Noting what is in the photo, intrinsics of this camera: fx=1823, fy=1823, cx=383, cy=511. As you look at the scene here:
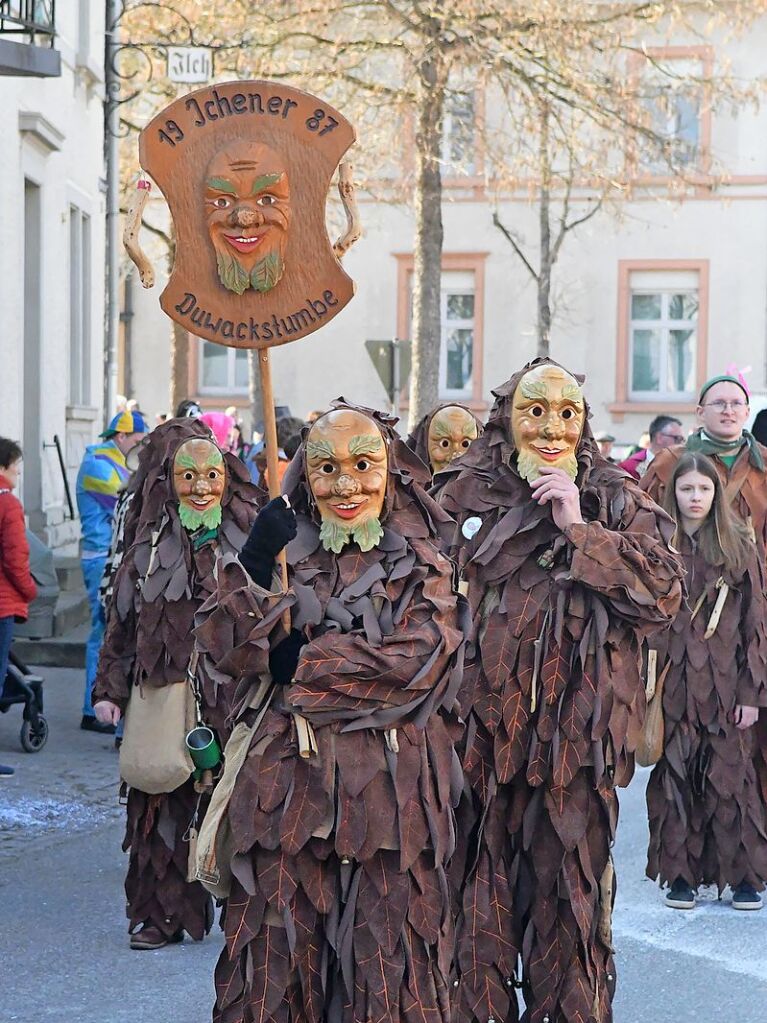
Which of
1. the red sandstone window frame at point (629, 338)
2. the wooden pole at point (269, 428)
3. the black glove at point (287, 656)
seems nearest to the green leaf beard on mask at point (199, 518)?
the wooden pole at point (269, 428)

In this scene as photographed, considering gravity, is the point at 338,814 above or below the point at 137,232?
below

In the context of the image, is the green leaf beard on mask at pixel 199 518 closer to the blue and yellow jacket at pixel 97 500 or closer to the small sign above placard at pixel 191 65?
the blue and yellow jacket at pixel 97 500

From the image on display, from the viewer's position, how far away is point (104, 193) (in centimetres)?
2012

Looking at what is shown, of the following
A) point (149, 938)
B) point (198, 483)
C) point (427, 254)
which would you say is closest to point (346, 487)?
point (198, 483)

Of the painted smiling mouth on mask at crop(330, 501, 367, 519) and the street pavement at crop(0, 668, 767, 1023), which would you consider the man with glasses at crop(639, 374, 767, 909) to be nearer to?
the street pavement at crop(0, 668, 767, 1023)

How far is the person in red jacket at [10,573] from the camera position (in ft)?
31.0

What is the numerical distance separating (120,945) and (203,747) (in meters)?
0.96

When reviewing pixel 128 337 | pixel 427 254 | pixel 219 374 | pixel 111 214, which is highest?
pixel 111 214

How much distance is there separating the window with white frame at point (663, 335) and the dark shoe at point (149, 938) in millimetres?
26383

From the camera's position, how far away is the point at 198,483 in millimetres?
6422

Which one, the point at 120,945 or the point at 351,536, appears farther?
the point at 120,945

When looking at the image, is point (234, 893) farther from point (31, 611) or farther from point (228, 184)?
point (31, 611)

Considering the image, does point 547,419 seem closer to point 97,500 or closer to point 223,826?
point 223,826

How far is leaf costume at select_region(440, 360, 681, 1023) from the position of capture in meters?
5.08
